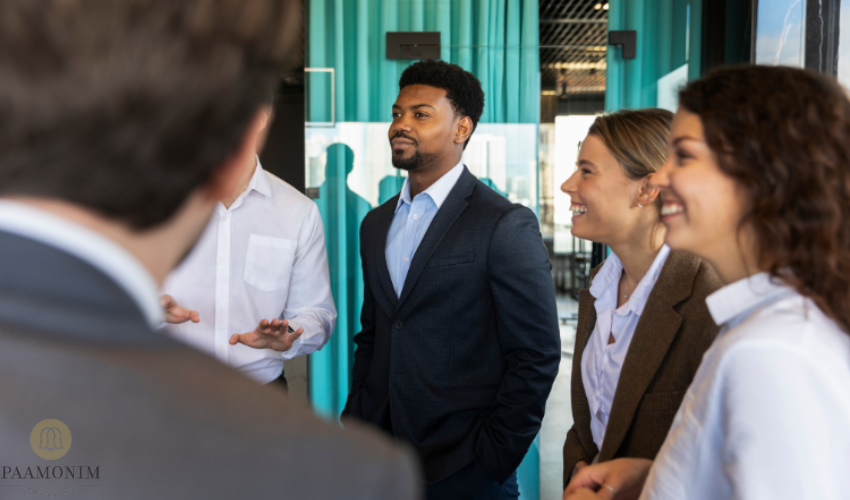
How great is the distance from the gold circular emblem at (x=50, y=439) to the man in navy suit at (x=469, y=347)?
1.65 m

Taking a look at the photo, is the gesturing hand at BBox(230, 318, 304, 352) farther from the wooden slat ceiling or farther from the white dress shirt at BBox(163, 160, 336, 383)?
the wooden slat ceiling

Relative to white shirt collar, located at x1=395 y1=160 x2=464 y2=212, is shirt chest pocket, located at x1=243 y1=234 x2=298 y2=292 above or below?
below

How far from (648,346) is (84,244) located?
4.42ft

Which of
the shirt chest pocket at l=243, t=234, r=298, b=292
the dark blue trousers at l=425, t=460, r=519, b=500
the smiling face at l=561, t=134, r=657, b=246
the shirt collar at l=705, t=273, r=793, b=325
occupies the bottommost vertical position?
the dark blue trousers at l=425, t=460, r=519, b=500

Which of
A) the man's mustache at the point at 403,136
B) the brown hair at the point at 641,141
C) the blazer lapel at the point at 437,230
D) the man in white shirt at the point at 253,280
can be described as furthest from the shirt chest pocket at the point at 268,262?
the brown hair at the point at 641,141

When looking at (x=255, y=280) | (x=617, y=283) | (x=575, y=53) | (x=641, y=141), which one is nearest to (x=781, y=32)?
(x=575, y=53)

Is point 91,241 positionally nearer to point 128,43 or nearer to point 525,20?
point 128,43

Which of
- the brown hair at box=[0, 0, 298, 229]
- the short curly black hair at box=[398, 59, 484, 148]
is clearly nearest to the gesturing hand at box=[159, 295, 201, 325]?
the short curly black hair at box=[398, 59, 484, 148]

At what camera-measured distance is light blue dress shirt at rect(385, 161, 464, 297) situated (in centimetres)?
221

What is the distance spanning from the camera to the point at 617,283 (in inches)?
71.4

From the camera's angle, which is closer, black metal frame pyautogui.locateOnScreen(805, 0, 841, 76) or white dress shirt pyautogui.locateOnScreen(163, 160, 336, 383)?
white dress shirt pyautogui.locateOnScreen(163, 160, 336, 383)

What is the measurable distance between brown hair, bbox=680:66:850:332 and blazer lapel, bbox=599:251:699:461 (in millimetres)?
520

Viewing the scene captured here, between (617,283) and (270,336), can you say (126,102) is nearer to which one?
(270,336)

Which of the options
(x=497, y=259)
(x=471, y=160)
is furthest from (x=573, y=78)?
(x=497, y=259)
